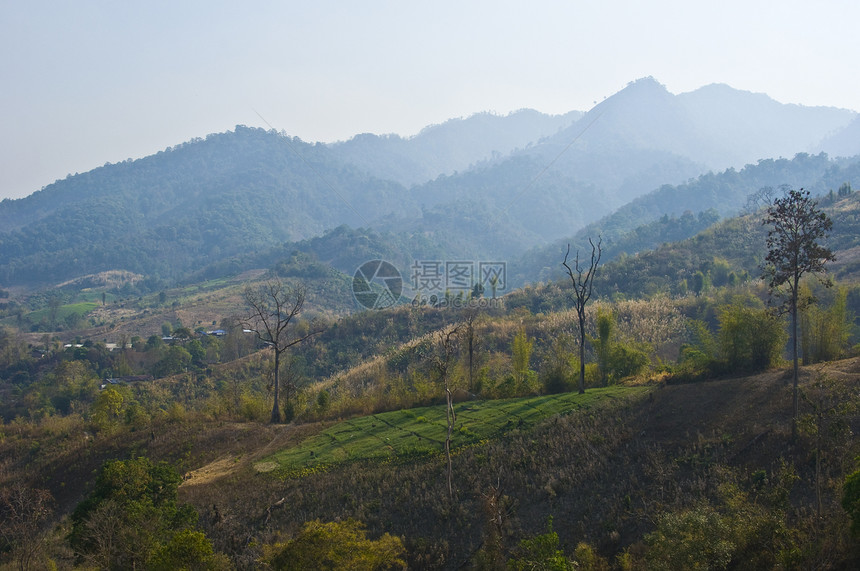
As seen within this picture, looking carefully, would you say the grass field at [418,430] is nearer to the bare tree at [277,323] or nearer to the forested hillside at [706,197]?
the bare tree at [277,323]

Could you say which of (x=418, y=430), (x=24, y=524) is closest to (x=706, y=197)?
(x=418, y=430)

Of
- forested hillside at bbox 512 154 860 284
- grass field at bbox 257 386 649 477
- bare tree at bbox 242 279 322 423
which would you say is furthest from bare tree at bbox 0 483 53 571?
forested hillside at bbox 512 154 860 284

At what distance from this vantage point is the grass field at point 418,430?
74.0 feet

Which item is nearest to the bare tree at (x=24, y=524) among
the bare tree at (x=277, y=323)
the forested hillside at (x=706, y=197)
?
the bare tree at (x=277, y=323)

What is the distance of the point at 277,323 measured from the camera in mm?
36875

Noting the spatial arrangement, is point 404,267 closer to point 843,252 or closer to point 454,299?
point 454,299

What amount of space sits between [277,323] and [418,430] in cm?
1590

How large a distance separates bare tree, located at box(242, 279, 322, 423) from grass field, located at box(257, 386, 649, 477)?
4.85 m

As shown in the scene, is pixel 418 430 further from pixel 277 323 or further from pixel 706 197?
pixel 706 197

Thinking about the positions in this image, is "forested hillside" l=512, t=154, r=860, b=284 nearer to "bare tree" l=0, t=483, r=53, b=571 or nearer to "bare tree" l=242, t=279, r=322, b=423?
"bare tree" l=242, t=279, r=322, b=423

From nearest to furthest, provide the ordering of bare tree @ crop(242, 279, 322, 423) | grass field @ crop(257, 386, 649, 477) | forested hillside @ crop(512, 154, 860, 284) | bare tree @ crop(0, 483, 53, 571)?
bare tree @ crop(0, 483, 53, 571)
grass field @ crop(257, 386, 649, 477)
bare tree @ crop(242, 279, 322, 423)
forested hillside @ crop(512, 154, 860, 284)

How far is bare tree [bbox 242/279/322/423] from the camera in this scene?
2900 cm

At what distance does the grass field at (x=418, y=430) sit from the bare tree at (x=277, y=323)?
4.85 meters

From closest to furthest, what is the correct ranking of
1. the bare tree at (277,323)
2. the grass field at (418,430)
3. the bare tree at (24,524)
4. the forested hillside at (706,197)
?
1. the bare tree at (24,524)
2. the grass field at (418,430)
3. the bare tree at (277,323)
4. the forested hillside at (706,197)
